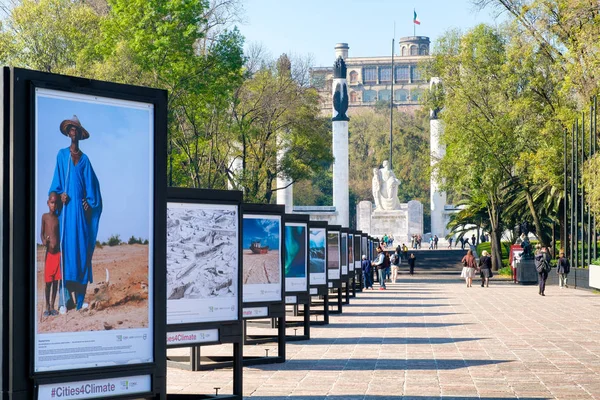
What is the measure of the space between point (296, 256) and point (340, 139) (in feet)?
239

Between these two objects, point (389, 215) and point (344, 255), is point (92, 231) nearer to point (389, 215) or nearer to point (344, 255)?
point (344, 255)

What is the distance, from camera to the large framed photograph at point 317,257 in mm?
21953

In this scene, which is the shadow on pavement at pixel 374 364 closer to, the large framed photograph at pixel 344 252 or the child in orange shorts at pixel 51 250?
the child in orange shorts at pixel 51 250

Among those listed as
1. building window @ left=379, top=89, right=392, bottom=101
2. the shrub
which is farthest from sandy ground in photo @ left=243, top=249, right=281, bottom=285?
building window @ left=379, top=89, right=392, bottom=101

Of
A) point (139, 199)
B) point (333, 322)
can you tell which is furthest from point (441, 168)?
point (139, 199)

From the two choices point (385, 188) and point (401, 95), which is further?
point (401, 95)

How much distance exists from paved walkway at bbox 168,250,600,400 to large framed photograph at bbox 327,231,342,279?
107 cm

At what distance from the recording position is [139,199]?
742 centimetres

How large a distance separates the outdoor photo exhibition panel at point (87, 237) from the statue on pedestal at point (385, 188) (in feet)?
289

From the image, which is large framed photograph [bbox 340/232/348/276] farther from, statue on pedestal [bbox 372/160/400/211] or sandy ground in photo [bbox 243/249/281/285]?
statue on pedestal [bbox 372/160/400/211]

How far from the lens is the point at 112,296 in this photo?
23.6 ft

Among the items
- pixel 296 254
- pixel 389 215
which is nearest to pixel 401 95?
pixel 389 215

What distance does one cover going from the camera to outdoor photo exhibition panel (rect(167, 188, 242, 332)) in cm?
1020

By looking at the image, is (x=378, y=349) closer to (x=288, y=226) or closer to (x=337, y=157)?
(x=288, y=226)
